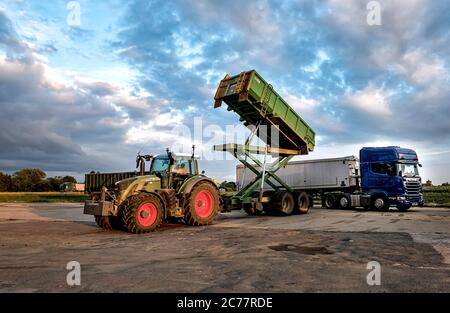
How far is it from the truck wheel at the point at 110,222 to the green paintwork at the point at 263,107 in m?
6.12

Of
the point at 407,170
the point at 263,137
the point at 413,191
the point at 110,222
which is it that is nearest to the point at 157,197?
the point at 110,222

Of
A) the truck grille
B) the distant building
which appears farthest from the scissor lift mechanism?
the distant building

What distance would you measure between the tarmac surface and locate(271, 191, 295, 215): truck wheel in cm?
587

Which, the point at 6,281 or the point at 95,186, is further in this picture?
the point at 95,186

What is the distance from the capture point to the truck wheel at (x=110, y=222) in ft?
41.1

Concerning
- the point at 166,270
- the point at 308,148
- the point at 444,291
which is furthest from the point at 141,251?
the point at 308,148

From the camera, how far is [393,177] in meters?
20.3

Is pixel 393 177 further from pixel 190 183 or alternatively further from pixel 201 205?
pixel 190 183

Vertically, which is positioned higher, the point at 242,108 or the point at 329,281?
the point at 242,108

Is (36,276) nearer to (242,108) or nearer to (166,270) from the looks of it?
(166,270)

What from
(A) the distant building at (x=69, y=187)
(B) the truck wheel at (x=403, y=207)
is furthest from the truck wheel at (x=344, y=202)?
(A) the distant building at (x=69, y=187)

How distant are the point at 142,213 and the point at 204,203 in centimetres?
267

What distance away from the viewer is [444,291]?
4.79 meters

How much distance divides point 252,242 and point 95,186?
33221 millimetres
